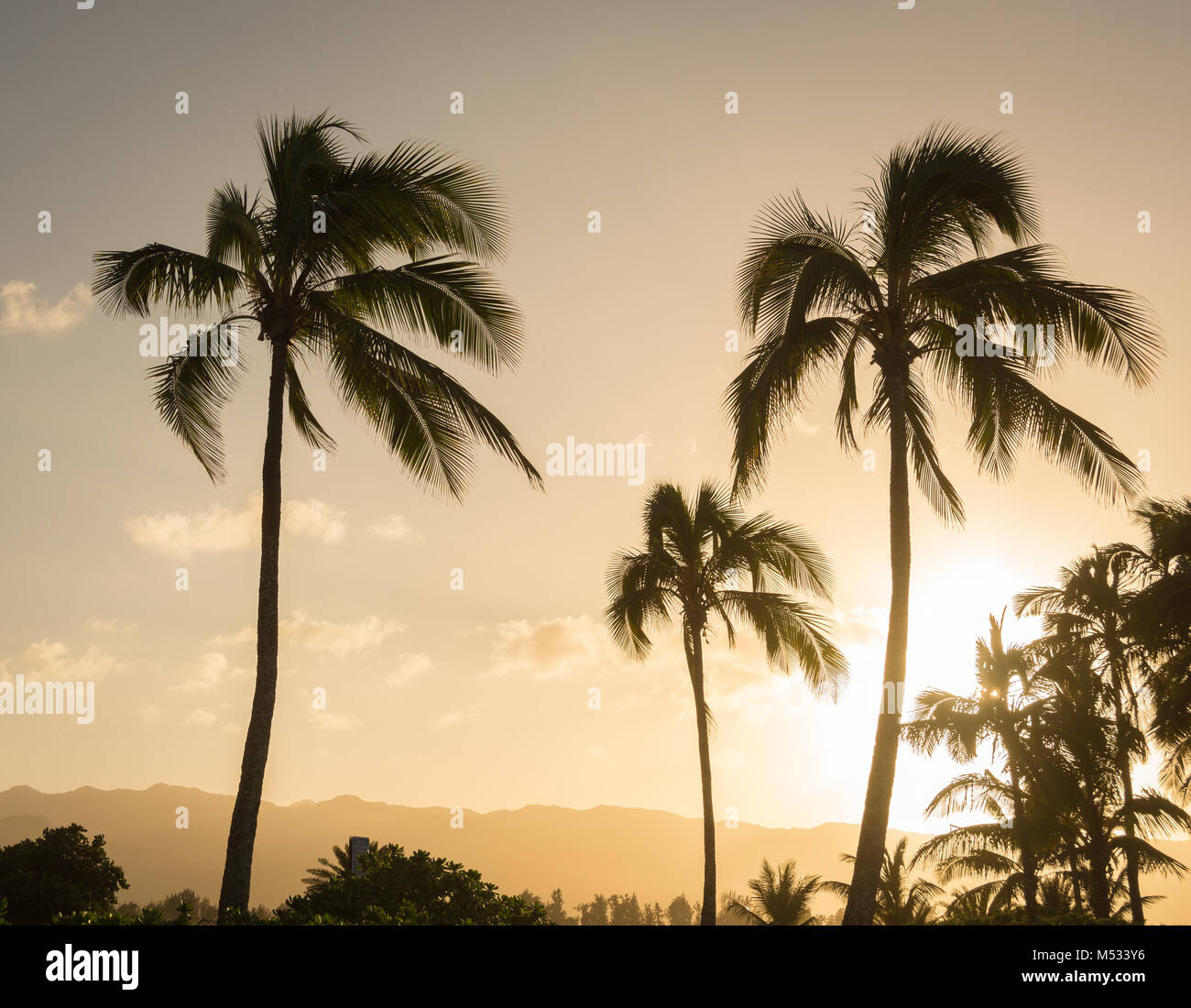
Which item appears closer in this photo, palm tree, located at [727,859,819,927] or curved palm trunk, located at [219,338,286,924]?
curved palm trunk, located at [219,338,286,924]

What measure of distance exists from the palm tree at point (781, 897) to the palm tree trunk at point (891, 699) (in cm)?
2891

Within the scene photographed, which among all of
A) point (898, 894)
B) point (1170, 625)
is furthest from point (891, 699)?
point (898, 894)

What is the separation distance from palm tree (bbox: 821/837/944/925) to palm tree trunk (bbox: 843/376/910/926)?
2907 centimetres

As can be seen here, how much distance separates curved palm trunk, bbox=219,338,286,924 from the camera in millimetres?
10578

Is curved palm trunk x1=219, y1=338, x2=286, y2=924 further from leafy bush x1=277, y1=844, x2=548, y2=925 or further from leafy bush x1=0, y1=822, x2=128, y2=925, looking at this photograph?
leafy bush x1=0, y1=822, x2=128, y2=925

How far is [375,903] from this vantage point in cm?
1100

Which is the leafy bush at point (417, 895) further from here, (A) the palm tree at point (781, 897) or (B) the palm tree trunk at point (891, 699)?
(A) the palm tree at point (781, 897)

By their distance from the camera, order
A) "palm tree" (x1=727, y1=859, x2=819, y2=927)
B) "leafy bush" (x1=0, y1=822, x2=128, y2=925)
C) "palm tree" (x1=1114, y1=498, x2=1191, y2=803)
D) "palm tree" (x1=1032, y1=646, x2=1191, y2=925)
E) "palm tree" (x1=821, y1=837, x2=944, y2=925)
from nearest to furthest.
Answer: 1. "palm tree" (x1=1114, y1=498, x2=1191, y2=803)
2. "palm tree" (x1=1032, y1=646, x2=1191, y2=925)
3. "leafy bush" (x1=0, y1=822, x2=128, y2=925)
4. "palm tree" (x1=727, y1=859, x2=819, y2=927)
5. "palm tree" (x1=821, y1=837, x2=944, y2=925)

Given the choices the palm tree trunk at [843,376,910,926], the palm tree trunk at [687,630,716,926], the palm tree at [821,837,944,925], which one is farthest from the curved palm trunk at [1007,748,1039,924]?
the palm tree trunk at [843,376,910,926]

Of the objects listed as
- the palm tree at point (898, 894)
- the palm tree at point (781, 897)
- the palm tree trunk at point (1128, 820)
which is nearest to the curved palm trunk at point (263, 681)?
the palm tree trunk at point (1128, 820)

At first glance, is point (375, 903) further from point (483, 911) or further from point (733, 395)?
point (733, 395)

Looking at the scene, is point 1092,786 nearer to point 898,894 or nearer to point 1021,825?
point 1021,825
